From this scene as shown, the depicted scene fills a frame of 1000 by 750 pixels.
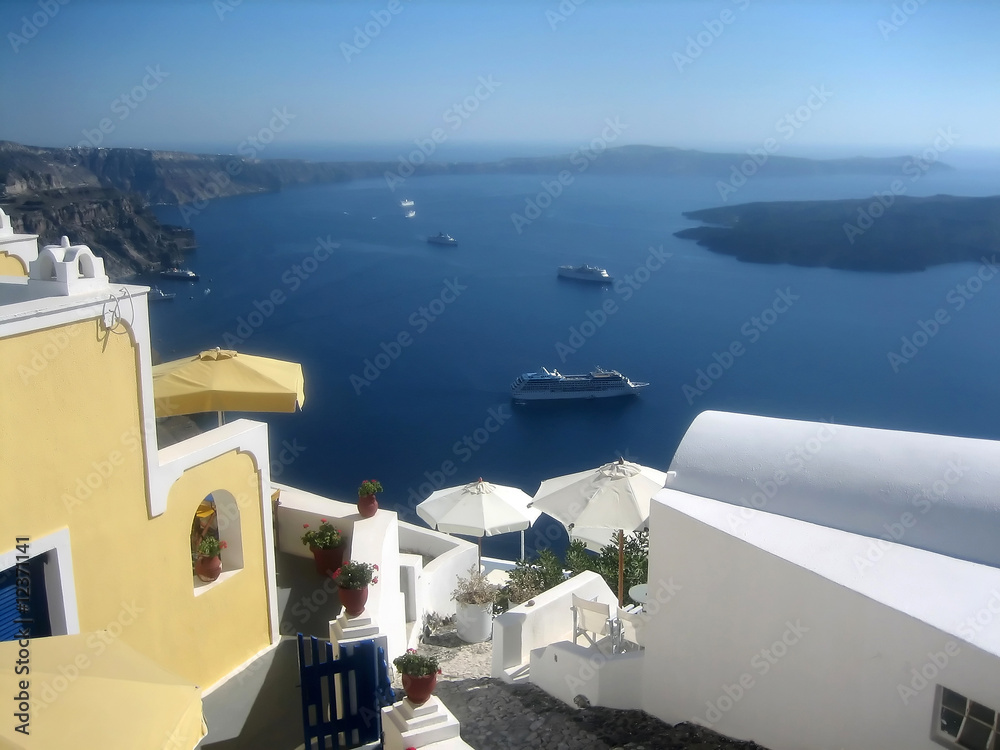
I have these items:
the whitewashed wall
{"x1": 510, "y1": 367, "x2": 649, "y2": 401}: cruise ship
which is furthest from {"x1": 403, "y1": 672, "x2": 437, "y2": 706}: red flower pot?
{"x1": 510, "y1": 367, "x2": 649, "y2": 401}: cruise ship

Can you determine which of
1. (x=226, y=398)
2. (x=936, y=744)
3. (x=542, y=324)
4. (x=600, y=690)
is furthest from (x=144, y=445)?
(x=542, y=324)

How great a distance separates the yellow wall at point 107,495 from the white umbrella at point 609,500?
10.7ft

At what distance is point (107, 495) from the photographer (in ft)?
12.9

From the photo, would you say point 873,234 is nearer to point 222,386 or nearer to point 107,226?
point 107,226

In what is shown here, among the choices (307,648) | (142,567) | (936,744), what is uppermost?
(142,567)

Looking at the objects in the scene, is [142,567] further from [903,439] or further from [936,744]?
[903,439]

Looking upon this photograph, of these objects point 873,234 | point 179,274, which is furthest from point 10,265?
point 873,234

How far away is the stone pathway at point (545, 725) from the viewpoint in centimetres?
486

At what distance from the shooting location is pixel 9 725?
2.33 metres

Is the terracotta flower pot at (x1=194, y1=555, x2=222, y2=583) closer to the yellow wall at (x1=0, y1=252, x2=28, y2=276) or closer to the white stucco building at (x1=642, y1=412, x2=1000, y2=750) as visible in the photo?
the white stucco building at (x1=642, y1=412, x2=1000, y2=750)

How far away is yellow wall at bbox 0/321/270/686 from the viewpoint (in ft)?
11.2

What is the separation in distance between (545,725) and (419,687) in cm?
203

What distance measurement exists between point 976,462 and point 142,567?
490cm

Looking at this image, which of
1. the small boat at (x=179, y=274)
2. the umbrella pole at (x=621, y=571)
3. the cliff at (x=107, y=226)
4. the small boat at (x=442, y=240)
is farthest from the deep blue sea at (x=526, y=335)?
the umbrella pole at (x=621, y=571)
